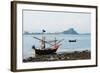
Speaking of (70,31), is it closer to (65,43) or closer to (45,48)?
(65,43)

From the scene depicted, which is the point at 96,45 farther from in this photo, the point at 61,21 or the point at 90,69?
the point at 61,21

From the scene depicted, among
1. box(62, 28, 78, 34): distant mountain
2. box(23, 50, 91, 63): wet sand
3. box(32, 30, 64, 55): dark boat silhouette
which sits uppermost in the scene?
box(62, 28, 78, 34): distant mountain

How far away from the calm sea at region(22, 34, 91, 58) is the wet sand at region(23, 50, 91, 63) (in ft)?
0.11

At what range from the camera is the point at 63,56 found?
183cm

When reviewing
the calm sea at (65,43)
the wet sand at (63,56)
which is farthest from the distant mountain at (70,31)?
the wet sand at (63,56)

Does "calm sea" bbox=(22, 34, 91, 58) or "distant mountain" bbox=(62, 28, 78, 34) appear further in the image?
"distant mountain" bbox=(62, 28, 78, 34)

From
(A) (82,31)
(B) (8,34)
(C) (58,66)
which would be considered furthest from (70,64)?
(B) (8,34)

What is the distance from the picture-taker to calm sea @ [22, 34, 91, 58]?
170 centimetres

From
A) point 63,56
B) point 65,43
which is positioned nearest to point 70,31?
point 65,43

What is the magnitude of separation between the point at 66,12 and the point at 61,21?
0.09 metres

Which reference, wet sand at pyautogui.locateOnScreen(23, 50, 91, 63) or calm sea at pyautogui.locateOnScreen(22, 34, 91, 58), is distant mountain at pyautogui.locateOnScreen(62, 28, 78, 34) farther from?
wet sand at pyautogui.locateOnScreen(23, 50, 91, 63)

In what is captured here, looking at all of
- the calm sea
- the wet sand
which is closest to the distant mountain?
the calm sea

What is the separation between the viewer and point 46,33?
1.77m

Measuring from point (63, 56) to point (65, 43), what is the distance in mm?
109
